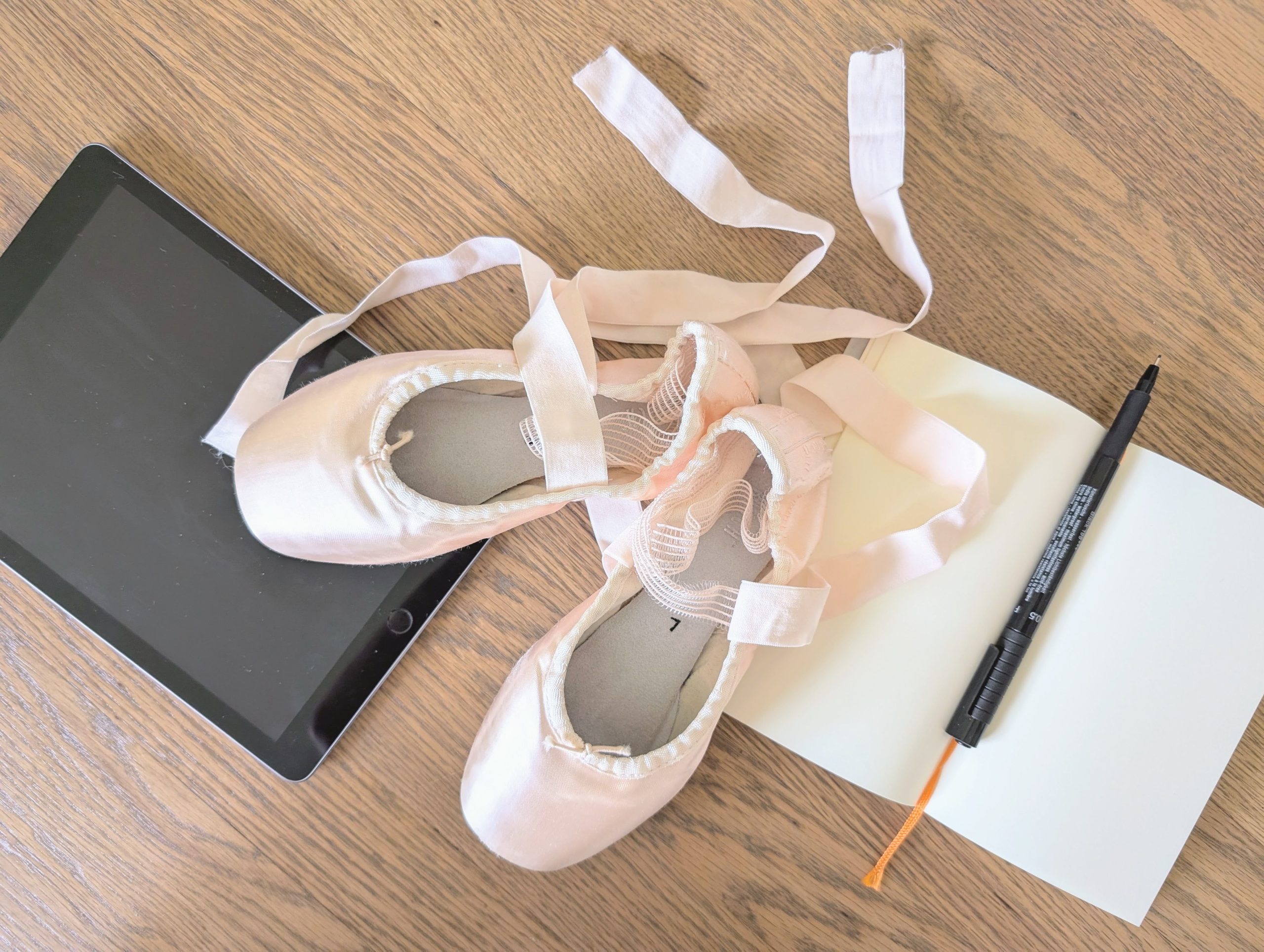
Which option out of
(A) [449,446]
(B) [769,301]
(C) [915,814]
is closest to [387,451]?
(A) [449,446]

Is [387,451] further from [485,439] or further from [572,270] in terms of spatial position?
[572,270]

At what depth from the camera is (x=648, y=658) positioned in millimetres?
506

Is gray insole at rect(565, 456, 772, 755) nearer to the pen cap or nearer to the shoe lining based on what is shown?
the shoe lining

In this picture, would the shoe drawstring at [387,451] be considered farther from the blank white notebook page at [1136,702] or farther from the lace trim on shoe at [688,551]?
the blank white notebook page at [1136,702]

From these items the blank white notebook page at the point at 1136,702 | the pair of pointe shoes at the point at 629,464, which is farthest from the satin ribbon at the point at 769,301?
the blank white notebook page at the point at 1136,702

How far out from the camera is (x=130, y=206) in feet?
1.70

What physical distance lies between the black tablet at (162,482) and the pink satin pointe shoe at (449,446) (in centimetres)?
4

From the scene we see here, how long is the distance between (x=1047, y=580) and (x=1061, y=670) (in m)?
0.06

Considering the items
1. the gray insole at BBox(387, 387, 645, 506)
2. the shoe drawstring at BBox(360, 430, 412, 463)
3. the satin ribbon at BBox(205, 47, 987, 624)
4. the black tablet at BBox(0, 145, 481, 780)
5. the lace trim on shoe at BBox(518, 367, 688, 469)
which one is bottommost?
the black tablet at BBox(0, 145, 481, 780)

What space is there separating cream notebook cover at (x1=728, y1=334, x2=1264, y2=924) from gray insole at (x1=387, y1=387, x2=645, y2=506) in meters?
0.20

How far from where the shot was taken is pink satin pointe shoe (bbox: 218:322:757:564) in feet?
1.51

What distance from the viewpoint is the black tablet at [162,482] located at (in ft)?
1.66

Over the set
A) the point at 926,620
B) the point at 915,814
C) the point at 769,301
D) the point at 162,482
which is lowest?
the point at 162,482

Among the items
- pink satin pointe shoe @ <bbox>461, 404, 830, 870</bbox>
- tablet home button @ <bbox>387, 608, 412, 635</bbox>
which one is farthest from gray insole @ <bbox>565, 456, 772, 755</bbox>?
tablet home button @ <bbox>387, 608, 412, 635</bbox>
